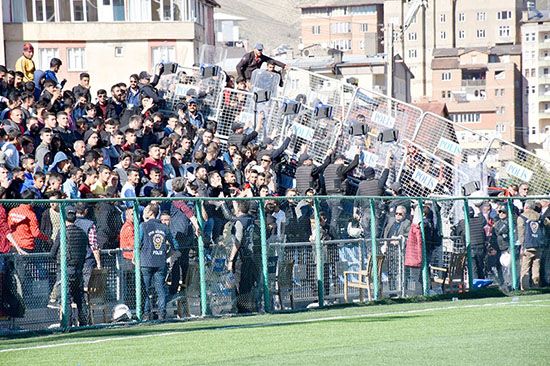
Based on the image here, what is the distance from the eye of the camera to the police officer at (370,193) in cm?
2297

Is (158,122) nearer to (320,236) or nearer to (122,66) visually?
(320,236)

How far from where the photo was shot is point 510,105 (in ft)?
649

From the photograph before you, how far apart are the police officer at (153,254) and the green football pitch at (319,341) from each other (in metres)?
0.47

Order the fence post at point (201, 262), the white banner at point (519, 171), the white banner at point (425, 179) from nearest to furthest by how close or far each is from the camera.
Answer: the fence post at point (201, 262) < the white banner at point (519, 171) < the white banner at point (425, 179)

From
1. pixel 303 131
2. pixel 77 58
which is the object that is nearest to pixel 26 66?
pixel 303 131

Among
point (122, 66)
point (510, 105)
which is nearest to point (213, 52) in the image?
point (122, 66)

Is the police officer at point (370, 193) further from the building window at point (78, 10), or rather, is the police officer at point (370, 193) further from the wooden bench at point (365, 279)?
the building window at point (78, 10)

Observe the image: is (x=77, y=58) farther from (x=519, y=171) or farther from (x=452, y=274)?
(x=452, y=274)

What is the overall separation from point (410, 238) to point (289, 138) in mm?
5630

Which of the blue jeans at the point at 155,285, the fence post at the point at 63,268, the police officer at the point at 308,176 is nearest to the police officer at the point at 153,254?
the blue jeans at the point at 155,285

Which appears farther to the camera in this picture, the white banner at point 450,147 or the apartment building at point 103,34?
the apartment building at point 103,34

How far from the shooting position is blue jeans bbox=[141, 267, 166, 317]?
19.1 metres

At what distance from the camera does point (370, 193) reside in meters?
26.9

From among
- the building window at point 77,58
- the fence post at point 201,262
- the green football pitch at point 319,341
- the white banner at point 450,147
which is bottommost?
the green football pitch at point 319,341
